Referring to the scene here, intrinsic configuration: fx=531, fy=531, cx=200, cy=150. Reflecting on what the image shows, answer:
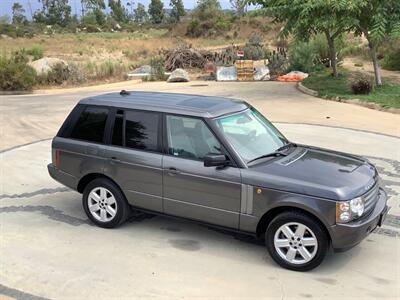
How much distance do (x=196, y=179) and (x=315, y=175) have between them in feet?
4.05

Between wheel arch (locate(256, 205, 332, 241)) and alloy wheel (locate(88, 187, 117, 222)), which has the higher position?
wheel arch (locate(256, 205, 332, 241))

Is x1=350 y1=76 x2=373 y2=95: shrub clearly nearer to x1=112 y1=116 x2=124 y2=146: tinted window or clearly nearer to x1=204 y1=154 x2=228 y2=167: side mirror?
x1=112 y1=116 x2=124 y2=146: tinted window

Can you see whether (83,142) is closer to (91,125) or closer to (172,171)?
(91,125)

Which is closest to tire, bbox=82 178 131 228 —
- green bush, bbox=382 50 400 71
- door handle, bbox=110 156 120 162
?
door handle, bbox=110 156 120 162

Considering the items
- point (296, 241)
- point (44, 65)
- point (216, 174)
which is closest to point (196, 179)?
point (216, 174)

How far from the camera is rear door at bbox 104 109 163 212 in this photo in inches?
235

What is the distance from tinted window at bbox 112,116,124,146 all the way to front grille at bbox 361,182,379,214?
283 centimetres

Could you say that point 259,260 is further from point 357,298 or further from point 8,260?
point 8,260

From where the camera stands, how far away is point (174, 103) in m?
6.16

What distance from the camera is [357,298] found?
4711 millimetres

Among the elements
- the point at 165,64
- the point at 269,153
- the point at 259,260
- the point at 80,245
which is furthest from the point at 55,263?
the point at 165,64

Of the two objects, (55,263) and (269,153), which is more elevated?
(269,153)

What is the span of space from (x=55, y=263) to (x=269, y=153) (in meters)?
2.53

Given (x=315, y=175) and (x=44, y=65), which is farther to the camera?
(x=44, y=65)
